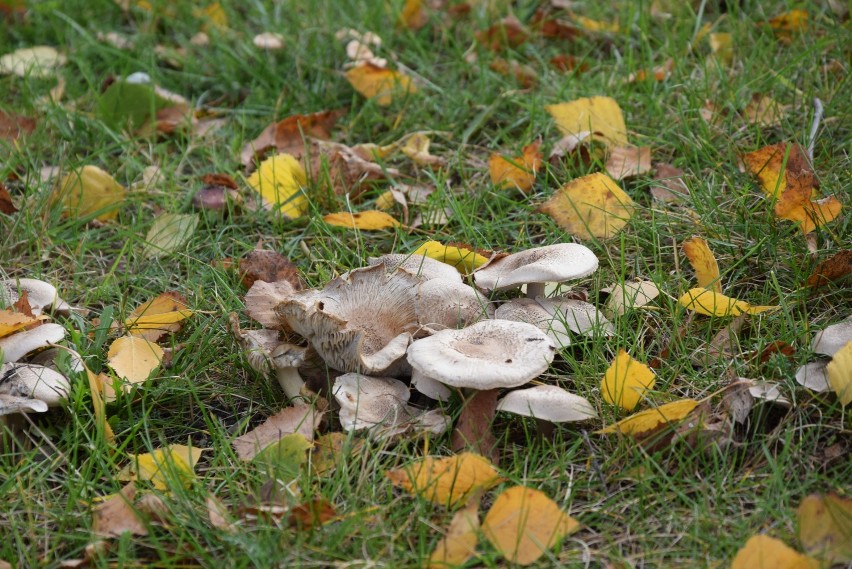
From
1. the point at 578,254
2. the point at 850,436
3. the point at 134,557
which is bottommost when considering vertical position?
the point at 134,557

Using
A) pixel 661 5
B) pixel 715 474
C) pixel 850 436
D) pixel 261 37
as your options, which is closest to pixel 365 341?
pixel 715 474

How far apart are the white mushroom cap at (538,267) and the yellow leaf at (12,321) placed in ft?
4.51

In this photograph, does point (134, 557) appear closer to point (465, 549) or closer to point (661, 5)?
point (465, 549)

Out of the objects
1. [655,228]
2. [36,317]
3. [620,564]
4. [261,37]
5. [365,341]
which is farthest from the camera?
[261,37]

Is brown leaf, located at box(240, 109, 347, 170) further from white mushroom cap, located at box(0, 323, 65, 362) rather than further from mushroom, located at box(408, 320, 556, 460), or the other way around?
mushroom, located at box(408, 320, 556, 460)

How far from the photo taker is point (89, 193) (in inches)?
147

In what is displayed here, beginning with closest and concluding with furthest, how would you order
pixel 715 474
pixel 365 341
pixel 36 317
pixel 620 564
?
pixel 620 564 < pixel 715 474 < pixel 365 341 < pixel 36 317

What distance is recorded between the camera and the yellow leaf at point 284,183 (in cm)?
365

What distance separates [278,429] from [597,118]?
6.64 feet

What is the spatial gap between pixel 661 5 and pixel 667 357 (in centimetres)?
260

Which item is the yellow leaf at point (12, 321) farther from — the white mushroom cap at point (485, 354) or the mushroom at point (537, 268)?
the mushroom at point (537, 268)

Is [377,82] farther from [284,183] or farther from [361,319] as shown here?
[361,319]

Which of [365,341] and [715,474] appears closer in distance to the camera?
[715,474]

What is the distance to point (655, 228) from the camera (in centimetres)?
321
